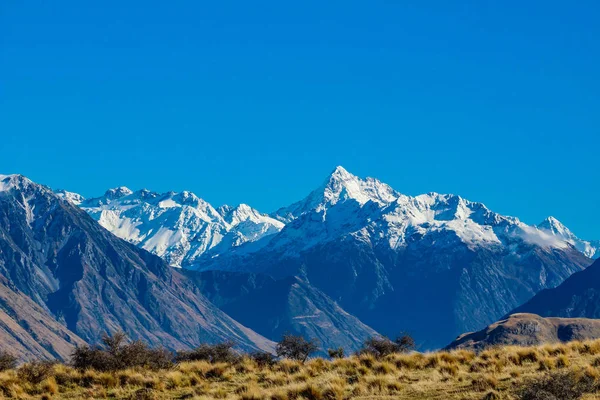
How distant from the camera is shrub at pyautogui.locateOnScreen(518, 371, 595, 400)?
114 ft

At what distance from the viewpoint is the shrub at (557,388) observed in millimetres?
34781

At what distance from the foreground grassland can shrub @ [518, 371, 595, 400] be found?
22 centimetres

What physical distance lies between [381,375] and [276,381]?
16.7ft

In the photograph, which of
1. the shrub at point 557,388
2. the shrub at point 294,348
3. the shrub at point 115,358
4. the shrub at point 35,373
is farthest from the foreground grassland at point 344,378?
the shrub at point 294,348

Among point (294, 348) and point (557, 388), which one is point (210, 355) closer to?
point (294, 348)

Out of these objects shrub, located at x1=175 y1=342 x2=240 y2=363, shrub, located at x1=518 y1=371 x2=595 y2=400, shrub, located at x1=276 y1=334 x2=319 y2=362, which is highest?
shrub, located at x1=276 y1=334 x2=319 y2=362

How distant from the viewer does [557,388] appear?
35.3 meters

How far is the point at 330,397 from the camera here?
131 feet

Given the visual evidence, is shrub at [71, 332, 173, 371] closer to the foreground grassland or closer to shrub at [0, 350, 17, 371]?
the foreground grassland

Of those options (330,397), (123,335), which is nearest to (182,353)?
(123,335)

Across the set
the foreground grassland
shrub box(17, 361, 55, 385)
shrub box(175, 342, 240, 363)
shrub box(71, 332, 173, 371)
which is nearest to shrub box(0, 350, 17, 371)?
shrub box(71, 332, 173, 371)

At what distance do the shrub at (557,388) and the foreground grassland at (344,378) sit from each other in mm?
224

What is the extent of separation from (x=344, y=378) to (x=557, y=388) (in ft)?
39.6

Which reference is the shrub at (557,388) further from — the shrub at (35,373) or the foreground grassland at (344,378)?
the shrub at (35,373)
